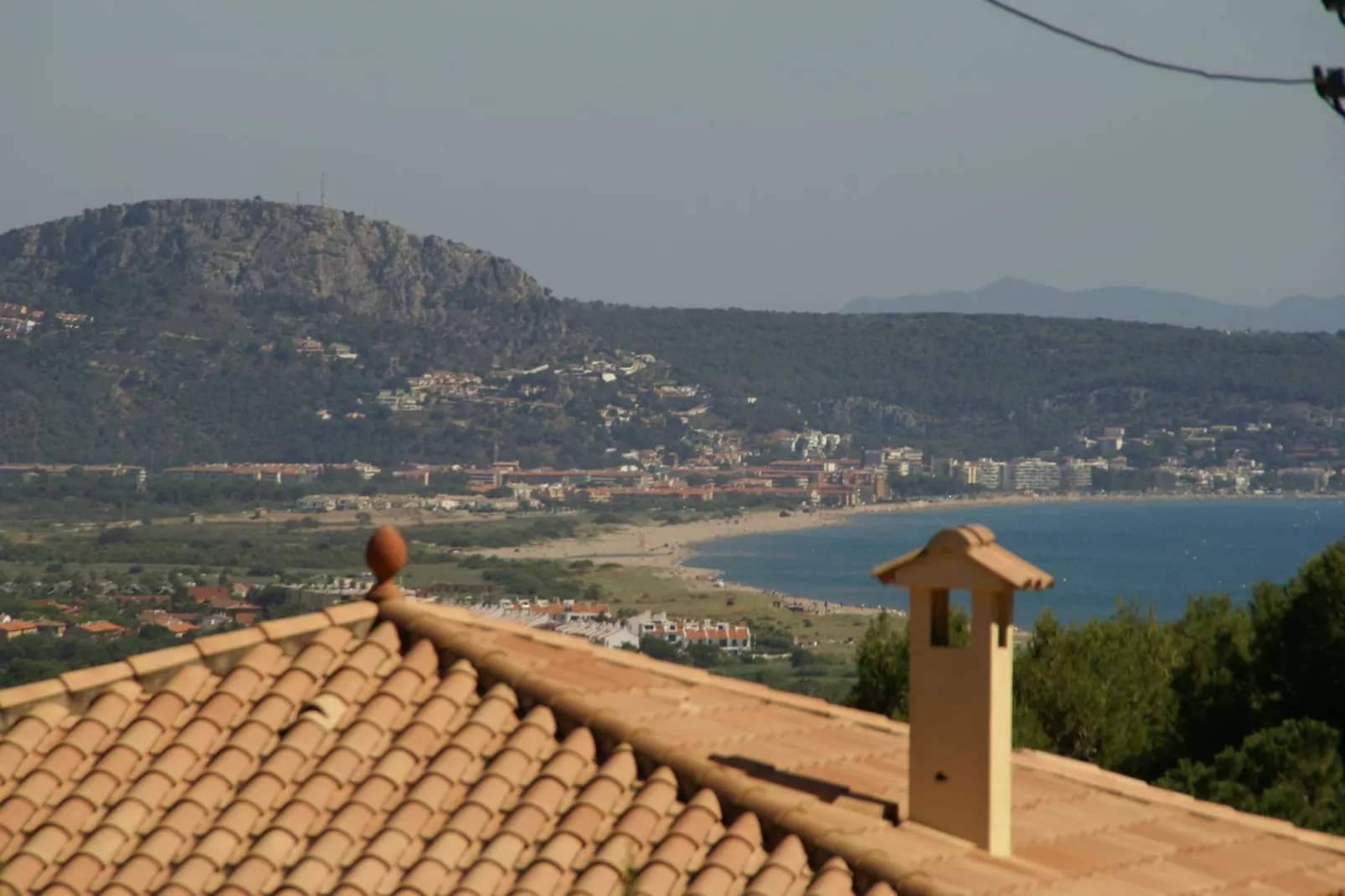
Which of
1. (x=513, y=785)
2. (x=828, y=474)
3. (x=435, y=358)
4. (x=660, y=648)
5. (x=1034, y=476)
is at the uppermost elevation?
(x=435, y=358)

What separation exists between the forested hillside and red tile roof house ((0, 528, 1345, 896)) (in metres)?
136

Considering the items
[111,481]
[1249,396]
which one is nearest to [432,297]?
[111,481]

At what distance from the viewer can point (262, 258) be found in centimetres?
16262

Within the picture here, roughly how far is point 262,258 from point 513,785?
163254 millimetres

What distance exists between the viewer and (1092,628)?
14.9 meters

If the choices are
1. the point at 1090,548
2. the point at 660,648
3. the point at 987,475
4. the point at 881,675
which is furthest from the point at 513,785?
the point at 987,475

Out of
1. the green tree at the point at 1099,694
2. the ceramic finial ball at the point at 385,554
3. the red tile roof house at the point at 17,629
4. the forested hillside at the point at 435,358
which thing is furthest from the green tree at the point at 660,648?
the forested hillside at the point at 435,358

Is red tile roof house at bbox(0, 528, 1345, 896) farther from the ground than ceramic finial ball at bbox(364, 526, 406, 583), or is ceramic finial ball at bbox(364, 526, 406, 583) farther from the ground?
ceramic finial ball at bbox(364, 526, 406, 583)

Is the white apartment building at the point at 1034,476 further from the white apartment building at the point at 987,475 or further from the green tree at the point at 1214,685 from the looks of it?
the green tree at the point at 1214,685

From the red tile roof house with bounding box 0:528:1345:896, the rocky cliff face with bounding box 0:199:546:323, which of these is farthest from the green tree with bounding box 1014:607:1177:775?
the rocky cliff face with bounding box 0:199:546:323

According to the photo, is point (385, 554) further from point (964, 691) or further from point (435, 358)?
point (435, 358)

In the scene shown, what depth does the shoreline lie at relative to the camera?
9531cm

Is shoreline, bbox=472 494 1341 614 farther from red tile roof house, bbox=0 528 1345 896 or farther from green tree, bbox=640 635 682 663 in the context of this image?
red tile roof house, bbox=0 528 1345 896

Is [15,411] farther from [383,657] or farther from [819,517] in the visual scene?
[383,657]
